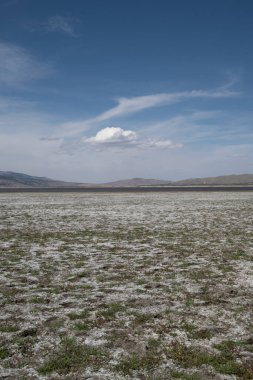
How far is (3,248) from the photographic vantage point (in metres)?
16.7

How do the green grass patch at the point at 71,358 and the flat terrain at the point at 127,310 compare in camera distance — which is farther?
the flat terrain at the point at 127,310

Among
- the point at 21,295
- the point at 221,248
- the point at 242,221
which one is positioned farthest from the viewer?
the point at 242,221

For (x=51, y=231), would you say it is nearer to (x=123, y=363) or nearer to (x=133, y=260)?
(x=133, y=260)

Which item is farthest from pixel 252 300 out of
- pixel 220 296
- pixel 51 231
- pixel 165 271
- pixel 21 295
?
pixel 51 231

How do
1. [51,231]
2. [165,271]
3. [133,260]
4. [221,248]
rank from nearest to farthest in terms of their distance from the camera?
[165,271], [133,260], [221,248], [51,231]

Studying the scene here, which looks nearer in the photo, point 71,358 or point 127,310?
point 71,358

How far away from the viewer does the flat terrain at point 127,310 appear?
6.18 meters

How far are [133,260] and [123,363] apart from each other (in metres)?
7.96

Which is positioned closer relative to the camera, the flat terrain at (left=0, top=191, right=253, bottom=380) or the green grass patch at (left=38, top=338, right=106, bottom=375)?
the green grass patch at (left=38, top=338, right=106, bottom=375)

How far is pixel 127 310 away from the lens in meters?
8.78

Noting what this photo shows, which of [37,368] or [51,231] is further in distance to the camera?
[51,231]

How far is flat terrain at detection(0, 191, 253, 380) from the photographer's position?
618 centimetres

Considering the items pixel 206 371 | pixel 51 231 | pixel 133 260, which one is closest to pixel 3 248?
pixel 51 231

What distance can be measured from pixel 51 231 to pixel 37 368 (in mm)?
16542
